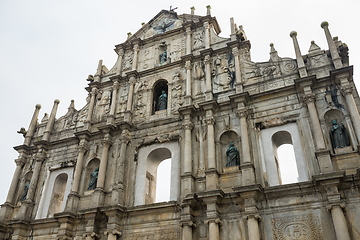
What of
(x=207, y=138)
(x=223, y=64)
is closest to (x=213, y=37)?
(x=223, y=64)

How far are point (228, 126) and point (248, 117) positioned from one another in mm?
832

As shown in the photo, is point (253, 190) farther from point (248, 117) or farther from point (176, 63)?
point (176, 63)

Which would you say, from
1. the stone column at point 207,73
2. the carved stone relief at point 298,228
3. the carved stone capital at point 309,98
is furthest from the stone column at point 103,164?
the carved stone capital at point 309,98

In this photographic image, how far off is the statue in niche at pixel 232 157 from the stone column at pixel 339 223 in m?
3.51

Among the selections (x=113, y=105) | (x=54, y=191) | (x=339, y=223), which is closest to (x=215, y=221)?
(x=339, y=223)

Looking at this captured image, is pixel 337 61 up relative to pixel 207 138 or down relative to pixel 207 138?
up

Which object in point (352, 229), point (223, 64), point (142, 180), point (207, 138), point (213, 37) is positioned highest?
point (213, 37)

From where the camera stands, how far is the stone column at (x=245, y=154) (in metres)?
10.9

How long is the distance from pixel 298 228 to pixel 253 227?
1.31m

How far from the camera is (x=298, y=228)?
31.9 ft

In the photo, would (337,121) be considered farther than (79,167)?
No

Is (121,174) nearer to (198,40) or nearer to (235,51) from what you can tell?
(235,51)

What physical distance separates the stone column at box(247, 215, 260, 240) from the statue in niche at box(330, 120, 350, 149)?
3.60 m

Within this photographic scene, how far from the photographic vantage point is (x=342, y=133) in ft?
35.3
